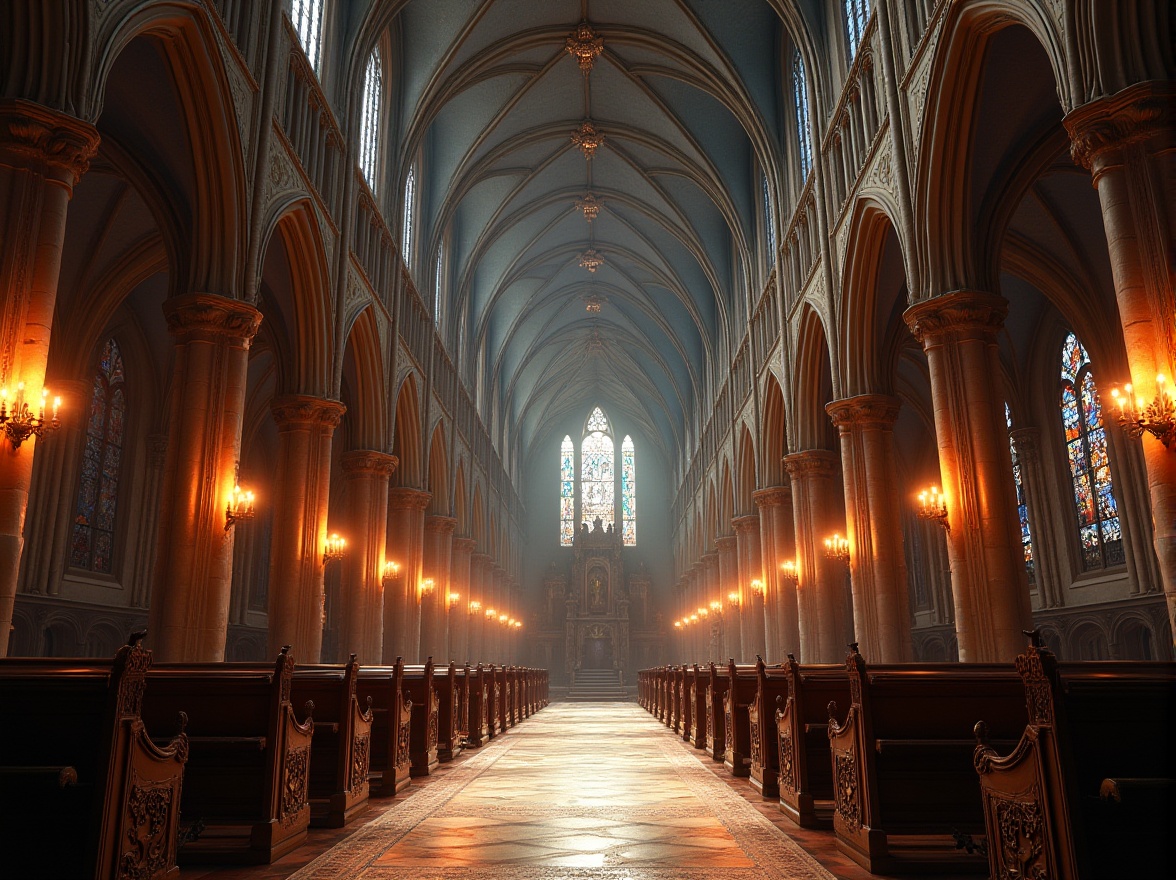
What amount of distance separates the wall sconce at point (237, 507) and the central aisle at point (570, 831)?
177 inches

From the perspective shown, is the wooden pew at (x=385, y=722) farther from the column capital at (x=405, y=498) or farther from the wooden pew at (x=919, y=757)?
the column capital at (x=405, y=498)

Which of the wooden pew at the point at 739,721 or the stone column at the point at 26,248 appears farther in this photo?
the wooden pew at the point at 739,721

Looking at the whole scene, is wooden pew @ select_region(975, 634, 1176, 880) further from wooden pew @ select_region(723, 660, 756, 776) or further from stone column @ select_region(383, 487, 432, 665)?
stone column @ select_region(383, 487, 432, 665)

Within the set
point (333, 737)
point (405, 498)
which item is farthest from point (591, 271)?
point (333, 737)

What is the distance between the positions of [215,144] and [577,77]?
53.3 feet

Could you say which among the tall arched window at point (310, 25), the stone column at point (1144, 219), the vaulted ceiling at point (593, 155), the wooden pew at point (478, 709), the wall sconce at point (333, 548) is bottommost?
the wooden pew at point (478, 709)

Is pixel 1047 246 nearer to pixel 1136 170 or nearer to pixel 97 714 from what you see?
pixel 1136 170

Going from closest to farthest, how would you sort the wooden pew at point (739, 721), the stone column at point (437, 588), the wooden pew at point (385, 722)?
the wooden pew at point (385, 722)
the wooden pew at point (739, 721)
the stone column at point (437, 588)

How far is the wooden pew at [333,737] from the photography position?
807 cm

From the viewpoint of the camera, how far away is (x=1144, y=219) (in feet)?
26.9

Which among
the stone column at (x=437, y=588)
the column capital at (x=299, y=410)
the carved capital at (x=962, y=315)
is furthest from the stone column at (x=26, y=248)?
the stone column at (x=437, y=588)

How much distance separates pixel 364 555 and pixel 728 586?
17822mm

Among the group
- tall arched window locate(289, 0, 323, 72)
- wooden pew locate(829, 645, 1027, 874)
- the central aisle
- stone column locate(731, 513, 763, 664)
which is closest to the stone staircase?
stone column locate(731, 513, 763, 664)

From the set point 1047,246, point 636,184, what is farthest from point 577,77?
point 1047,246
